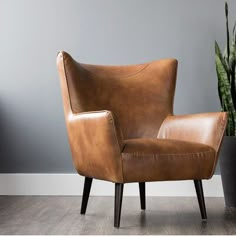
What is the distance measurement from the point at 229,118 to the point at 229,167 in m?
Answer: 0.29

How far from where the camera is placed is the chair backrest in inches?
109

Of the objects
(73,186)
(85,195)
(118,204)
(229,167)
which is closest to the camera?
(118,204)

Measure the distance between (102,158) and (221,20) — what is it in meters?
1.50

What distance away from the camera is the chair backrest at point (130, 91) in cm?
278

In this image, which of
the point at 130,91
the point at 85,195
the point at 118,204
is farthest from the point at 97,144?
the point at 130,91

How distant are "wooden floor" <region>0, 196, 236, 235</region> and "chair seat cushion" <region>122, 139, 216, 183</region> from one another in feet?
0.77

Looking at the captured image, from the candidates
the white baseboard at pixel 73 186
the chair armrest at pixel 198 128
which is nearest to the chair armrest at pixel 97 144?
the chair armrest at pixel 198 128

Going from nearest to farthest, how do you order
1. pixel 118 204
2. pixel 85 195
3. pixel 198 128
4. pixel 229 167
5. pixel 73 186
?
1. pixel 118 204
2. pixel 198 128
3. pixel 85 195
4. pixel 229 167
5. pixel 73 186

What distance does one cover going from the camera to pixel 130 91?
9.57 feet

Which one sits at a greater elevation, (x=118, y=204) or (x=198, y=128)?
(x=198, y=128)

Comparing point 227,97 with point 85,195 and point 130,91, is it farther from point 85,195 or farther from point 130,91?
point 85,195

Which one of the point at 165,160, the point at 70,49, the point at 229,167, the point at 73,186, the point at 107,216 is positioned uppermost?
the point at 70,49

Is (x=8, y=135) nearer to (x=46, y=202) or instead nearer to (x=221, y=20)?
(x=46, y=202)

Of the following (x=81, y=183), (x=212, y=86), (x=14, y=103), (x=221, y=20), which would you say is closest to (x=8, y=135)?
(x=14, y=103)
